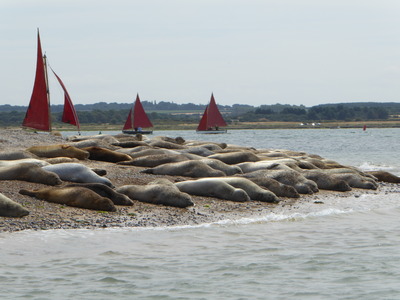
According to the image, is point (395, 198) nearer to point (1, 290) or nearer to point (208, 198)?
point (208, 198)

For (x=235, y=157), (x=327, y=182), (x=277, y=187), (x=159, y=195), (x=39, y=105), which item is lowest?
(x=327, y=182)

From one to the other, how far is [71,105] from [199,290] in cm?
2291

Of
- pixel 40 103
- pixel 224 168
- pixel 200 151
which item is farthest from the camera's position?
pixel 40 103

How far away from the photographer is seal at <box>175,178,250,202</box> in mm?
14727

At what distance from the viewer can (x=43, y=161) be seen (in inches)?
615

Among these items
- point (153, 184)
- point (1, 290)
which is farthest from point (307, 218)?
point (1, 290)

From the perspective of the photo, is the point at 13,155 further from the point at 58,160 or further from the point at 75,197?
the point at 75,197

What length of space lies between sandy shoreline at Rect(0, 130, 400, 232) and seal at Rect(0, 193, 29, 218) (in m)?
0.10

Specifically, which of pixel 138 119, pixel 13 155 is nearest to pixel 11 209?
pixel 13 155

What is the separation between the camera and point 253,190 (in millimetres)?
15164

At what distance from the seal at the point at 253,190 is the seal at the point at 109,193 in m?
2.62

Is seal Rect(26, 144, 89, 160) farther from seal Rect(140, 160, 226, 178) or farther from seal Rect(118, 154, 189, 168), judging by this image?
seal Rect(140, 160, 226, 178)

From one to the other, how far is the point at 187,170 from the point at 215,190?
87.0 inches

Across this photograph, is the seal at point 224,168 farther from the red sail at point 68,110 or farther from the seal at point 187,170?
the red sail at point 68,110
